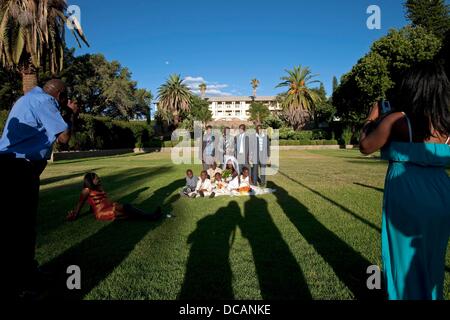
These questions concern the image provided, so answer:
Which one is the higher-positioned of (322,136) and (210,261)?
(322,136)

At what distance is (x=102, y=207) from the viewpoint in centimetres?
754

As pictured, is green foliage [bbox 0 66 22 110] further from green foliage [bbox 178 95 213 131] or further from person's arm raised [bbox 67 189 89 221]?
person's arm raised [bbox 67 189 89 221]

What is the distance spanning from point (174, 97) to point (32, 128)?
67.6 m

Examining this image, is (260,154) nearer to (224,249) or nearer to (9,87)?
(224,249)

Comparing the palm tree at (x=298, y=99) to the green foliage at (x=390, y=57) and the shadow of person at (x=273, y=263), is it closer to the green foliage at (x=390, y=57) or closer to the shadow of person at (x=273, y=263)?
the green foliage at (x=390, y=57)

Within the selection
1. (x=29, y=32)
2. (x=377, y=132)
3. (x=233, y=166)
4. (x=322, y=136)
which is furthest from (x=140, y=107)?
(x=377, y=132)

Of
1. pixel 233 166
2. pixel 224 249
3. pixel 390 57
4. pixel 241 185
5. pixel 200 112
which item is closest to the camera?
pixel 224 249

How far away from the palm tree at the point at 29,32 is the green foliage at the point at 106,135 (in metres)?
7.06

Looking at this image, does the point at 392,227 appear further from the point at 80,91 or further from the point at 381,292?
the point at 80,91

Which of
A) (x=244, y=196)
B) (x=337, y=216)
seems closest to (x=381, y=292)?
(x=337, y=216)

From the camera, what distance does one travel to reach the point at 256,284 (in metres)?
4.18

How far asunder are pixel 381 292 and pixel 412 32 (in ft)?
142

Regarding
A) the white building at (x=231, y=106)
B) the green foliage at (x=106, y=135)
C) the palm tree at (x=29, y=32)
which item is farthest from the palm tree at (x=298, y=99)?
the white building at (x=231, y=106)

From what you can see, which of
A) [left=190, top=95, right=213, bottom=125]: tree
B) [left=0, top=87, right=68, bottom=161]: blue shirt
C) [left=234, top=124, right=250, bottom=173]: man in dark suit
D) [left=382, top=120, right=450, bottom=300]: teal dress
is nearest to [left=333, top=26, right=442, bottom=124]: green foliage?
[left=234, top=124, right=250, bottom=173]: man in dark suit
